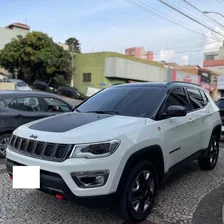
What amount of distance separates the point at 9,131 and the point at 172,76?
1482 inches

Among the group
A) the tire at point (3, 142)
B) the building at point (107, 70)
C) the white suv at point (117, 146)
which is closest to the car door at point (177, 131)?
the white suv at point (117, 146)

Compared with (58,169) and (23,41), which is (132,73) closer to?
(23,41)

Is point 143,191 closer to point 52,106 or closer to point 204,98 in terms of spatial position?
point 204,98

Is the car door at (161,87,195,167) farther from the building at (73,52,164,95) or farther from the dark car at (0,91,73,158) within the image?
the building at (73,52,164,95)

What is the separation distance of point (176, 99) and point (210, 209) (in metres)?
1.71

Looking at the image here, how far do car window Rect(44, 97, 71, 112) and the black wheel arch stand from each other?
376cm

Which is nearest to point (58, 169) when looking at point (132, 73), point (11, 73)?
point (132, 73)

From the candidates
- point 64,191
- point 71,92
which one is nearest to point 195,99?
point 64,191

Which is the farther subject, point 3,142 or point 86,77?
point 86,77

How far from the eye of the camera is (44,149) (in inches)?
118

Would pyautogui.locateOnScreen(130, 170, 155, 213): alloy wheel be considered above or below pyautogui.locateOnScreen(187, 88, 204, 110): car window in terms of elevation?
below

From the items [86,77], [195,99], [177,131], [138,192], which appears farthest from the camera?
[86,77]

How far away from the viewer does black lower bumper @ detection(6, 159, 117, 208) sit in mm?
2832

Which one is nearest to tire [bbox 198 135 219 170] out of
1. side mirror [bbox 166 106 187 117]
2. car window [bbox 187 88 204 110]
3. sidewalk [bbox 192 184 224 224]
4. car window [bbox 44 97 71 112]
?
car window [bbox 187 88 204 110]
